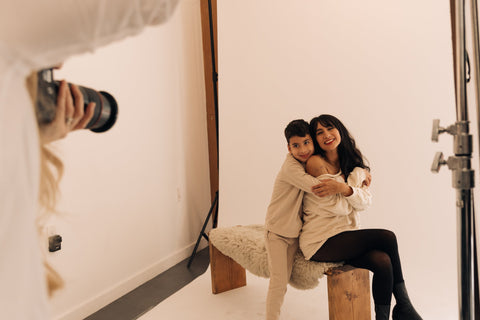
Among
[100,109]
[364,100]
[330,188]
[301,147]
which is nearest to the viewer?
[100,109]

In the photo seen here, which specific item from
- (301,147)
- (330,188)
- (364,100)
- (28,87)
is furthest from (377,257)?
(28,87)

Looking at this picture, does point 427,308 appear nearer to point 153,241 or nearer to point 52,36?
point 153,241

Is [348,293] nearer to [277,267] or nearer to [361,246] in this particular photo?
[361,246]

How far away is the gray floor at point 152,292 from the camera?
74.0 inches

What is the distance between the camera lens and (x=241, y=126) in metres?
2.54

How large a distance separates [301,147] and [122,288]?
124 cm

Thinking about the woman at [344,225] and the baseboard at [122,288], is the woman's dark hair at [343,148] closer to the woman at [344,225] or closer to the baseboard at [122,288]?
the woman at [344,225]

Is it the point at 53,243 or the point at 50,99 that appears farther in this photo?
the point at 53,243

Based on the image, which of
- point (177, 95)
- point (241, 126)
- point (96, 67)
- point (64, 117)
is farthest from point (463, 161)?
point (177, 95)

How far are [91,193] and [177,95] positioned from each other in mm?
1023

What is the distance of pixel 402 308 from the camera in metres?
1.46

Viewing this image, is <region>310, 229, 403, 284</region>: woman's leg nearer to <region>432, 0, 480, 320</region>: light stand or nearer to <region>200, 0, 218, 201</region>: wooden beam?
<region>432, 0, 480, 320</region>: light stand

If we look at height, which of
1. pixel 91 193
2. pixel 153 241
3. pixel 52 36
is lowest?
pixel 153 241

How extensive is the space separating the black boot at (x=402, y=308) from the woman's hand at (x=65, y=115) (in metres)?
1.39
